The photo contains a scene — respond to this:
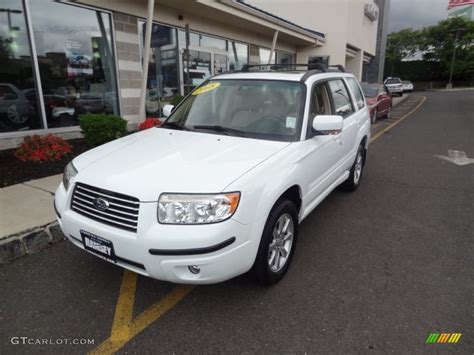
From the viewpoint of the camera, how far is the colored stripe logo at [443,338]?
232 cm

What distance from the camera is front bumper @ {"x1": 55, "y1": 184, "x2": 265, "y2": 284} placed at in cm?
218

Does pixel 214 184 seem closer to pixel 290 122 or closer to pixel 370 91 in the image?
pixel 290 122

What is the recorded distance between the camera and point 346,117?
4.47 meters

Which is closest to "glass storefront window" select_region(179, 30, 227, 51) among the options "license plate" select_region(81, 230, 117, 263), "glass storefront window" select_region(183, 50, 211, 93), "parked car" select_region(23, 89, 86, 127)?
"glass storefront window" select_region(183, 50, 211, 93)

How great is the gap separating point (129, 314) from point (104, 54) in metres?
7.15

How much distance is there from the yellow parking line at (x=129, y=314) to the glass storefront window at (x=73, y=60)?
18.2 ft

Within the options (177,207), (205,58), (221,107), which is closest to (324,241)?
(221,107)

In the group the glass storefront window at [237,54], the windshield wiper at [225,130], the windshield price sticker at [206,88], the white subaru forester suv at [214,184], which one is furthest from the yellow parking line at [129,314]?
the glass storefront window at [237,54]

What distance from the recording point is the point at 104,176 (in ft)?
8.21

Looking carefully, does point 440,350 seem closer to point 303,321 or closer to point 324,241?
point 303,321

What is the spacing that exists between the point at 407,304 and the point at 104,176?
8.36 feet

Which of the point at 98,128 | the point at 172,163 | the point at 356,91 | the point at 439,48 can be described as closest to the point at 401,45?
the point at 439,48

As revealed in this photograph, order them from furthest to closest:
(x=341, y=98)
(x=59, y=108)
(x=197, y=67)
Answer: (x=197, y=67), (x=59, y=108), (x=341, y=98)

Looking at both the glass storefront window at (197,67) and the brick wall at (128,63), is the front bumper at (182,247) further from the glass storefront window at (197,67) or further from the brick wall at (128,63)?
the glass storefront window at (197,67)
